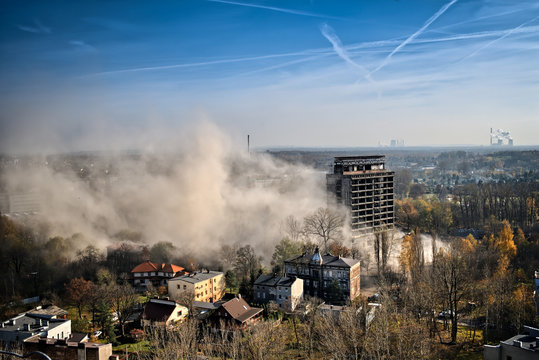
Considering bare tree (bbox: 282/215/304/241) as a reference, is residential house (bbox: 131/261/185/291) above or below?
below

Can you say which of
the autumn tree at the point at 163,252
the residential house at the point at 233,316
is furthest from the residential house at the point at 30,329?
the autumn tree at the point at 163,252

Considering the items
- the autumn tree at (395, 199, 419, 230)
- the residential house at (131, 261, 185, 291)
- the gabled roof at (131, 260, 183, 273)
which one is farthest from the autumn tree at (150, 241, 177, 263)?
the autumn tree at (395, 199, 419, 230)

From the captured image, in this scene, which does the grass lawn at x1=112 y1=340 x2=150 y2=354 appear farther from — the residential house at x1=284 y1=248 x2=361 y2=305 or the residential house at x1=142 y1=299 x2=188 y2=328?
the residential house at x1=284 y1=248 x2=361 y2=305

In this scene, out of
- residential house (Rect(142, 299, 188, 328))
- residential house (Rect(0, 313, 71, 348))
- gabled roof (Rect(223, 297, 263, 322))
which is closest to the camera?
residential house (Rect(0, 313, 71, 348))

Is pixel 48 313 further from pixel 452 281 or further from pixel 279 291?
pixel 452 281

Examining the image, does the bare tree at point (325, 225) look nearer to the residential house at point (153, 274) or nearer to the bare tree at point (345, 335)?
the residential house at point (153, 274)

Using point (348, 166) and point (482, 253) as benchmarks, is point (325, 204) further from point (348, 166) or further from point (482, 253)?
point (482, 253)

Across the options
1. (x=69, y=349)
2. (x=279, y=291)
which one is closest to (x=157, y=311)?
(x=69, y=349)
